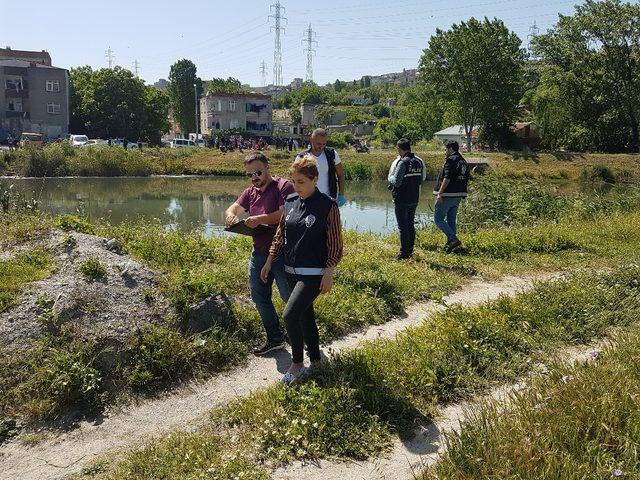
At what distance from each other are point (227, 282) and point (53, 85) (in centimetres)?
6653

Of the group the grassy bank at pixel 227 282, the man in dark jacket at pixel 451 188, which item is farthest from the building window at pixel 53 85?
the man in dark jacket at pixel 451 188

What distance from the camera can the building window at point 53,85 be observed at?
6300 centimetres

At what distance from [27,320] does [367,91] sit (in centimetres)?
17940

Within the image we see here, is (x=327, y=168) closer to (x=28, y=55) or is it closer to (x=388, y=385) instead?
(x=388, y=385)

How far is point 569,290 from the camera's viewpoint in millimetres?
6613

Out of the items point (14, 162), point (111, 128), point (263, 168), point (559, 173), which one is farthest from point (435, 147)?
point (263, 168)

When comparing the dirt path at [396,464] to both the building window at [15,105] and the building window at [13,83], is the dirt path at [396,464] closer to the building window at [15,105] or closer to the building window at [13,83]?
the building window at [15,105]

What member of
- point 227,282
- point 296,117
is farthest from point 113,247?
point 296,117

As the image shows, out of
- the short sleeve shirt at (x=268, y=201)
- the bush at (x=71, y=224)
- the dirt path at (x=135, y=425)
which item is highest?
the short sleeve shirt at (x=268, y=201)

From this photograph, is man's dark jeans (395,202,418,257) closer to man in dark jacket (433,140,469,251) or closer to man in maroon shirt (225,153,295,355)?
man in dark jacket (433,140,469,251)

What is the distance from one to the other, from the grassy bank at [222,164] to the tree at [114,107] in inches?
730

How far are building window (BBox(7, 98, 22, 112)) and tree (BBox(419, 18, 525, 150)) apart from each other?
4721 cm

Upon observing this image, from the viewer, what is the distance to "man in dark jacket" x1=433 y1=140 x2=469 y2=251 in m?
9.59

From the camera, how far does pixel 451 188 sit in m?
9.73
